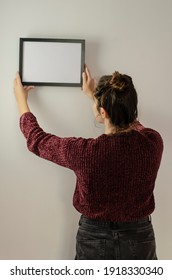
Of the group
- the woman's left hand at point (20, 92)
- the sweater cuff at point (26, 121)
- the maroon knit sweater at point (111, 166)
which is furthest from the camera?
the woman's left hand at point (20, 92)

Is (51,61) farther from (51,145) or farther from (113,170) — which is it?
(113,170)

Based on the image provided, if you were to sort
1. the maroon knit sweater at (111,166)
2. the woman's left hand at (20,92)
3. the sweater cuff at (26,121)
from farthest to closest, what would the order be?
the woman's left hand at (20,92) < the sweater cuff at (26,121) < the maroon knit sweater at (111,166)

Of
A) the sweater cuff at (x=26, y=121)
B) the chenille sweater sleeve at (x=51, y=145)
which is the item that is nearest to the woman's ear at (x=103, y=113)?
the chenille sweater sleeve at (x=51, y=145)

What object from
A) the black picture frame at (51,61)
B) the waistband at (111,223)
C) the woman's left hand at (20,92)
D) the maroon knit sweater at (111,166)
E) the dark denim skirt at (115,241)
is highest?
the black picture frame at (51,61)

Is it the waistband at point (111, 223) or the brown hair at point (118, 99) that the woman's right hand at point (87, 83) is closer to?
the brown hair at point (118, 99)

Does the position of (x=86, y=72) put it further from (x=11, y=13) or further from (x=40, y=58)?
(x=11, y=13)

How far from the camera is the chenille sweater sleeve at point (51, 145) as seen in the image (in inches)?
33.7

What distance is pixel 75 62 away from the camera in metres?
1.13

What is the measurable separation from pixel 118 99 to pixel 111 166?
0.66ft

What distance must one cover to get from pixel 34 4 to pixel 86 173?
0.73 meters

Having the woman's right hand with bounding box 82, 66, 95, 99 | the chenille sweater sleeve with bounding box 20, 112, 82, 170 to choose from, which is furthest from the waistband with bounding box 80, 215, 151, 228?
the woman's right hand with bounding box 82, 66, 95, 99

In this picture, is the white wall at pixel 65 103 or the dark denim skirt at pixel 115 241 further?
the white wall at pixel 65 103

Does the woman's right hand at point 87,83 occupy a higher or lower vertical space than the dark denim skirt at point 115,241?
higher

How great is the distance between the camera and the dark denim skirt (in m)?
0.93
